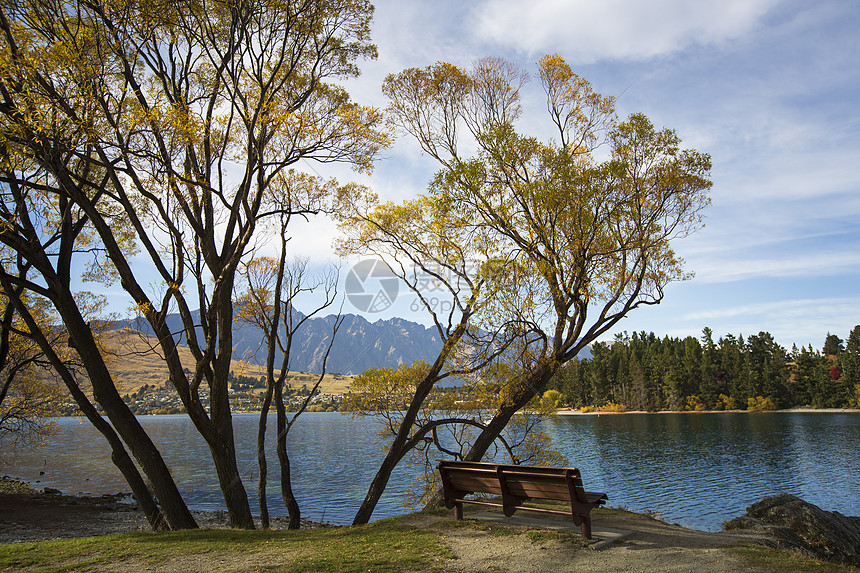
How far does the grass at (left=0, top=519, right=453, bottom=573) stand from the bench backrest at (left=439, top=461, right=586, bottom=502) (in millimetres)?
1224

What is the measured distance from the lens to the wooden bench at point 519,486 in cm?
758

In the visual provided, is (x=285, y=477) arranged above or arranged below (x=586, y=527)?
below

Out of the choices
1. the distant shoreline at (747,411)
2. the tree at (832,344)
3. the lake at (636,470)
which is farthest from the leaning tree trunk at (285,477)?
the tree at (832,344)

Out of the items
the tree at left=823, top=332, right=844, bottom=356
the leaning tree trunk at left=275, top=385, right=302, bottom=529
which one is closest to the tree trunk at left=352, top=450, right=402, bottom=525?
the leaning tree trunk at left=275, top=385, right=302, bottom=529

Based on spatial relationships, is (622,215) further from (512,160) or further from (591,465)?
(591,465)

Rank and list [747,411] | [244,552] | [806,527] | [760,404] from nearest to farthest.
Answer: [244,552] < [806,527] < [760,404] < [747,411]

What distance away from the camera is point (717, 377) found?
100000mm

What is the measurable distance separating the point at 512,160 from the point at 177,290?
8461 millimetres

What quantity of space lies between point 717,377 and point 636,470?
7618cm

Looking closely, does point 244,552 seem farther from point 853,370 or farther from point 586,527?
point 853,370

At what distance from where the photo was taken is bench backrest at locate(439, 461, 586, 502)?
770cm

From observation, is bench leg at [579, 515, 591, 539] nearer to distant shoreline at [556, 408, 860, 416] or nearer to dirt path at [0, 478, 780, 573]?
dirt path at [0, 478, 780, 573]

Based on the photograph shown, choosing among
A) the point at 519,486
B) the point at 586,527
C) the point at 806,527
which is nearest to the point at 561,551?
the point at 586,527

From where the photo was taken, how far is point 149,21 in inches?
399
